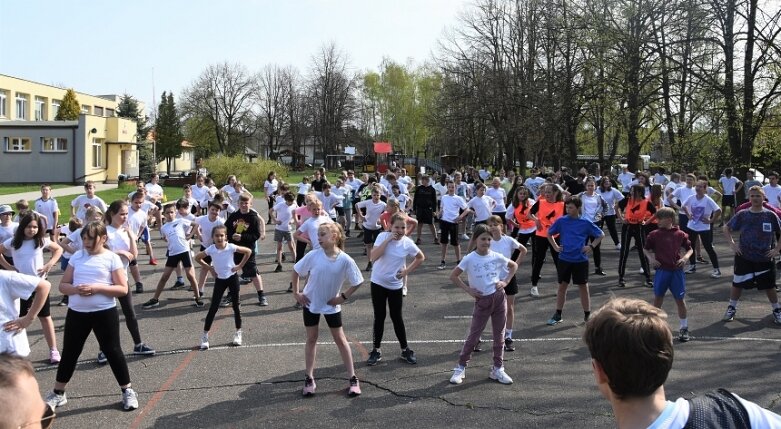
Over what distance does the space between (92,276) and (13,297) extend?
721 mm

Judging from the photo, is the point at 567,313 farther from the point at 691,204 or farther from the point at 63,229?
the point at 63,229

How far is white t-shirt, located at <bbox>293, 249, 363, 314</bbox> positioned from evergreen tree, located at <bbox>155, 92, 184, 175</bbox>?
68.1 m

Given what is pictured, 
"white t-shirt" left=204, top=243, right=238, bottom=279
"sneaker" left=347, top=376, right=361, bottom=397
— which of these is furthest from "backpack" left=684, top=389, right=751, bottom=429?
"white t-shirt" left=204, top=243, right=238, bottom=279

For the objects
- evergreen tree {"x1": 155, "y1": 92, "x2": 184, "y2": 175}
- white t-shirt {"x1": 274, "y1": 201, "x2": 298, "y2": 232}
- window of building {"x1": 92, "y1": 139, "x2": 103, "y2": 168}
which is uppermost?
evergreen tree {"x1": 155, "y1": 92, "x2": 184, "y2": 175}

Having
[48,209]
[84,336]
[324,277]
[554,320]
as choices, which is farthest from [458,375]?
[48,209]

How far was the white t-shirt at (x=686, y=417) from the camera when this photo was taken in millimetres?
1866

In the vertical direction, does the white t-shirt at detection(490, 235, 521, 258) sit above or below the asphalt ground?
above

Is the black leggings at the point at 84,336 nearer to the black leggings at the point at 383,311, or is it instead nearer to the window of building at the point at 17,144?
the black leggings at the point at 383,311

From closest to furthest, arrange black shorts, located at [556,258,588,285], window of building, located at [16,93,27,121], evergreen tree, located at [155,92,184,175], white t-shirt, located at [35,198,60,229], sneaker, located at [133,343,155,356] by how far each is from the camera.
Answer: sneaker, located at [133,343,155,356] < black shorts, located at [556,258,588,285] < white t-shirt, located at [35,198,60,229] < window of building, located at [16,93,27,121] < evergreen tree, located at [155,92,184,175]

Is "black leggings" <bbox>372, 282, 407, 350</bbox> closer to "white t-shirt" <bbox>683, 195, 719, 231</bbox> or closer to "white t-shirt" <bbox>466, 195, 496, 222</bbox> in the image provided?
"white t-shirt" <bbox>466, 195, 496, 222</bbox>

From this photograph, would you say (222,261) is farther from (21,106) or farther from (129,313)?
(21,106)

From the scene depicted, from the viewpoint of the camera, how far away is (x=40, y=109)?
62312 millimetres

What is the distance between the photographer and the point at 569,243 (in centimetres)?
887

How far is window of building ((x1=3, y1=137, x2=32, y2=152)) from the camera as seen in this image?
46000mm
